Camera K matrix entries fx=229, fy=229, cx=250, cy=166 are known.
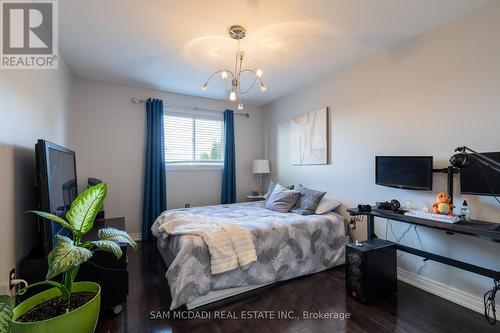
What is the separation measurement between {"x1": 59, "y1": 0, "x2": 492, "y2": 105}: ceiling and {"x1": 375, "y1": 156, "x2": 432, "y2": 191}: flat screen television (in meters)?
1.31

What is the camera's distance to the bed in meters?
1.99

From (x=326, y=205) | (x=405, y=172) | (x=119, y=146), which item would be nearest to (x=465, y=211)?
(x=405, y=172)

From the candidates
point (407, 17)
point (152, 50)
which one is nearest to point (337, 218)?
point (407, 17)

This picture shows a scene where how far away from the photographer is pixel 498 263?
189 cm

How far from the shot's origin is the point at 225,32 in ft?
7.65

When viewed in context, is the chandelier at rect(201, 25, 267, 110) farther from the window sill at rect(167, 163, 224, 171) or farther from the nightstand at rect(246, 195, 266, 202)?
the nightstand at rect(246, 195, 266, 202)

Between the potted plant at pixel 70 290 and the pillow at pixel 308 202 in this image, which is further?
the pillow at pixel 308 202

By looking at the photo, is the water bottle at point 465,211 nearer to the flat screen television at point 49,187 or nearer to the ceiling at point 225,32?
the ceiling at point 225,32

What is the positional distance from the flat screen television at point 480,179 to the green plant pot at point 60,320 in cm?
287

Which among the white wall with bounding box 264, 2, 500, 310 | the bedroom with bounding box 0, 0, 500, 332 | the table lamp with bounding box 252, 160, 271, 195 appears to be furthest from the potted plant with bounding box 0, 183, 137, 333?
the table lamp with bounding box 252, 160, 271, 195

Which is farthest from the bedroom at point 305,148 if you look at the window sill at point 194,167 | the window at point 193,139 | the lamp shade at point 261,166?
the lamp shade at point 261,166

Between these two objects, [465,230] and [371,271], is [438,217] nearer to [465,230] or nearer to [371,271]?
[465,230]

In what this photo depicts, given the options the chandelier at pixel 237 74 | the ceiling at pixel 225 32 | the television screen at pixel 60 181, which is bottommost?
the television screen at pixel 60 181

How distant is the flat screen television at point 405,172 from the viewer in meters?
2.22
